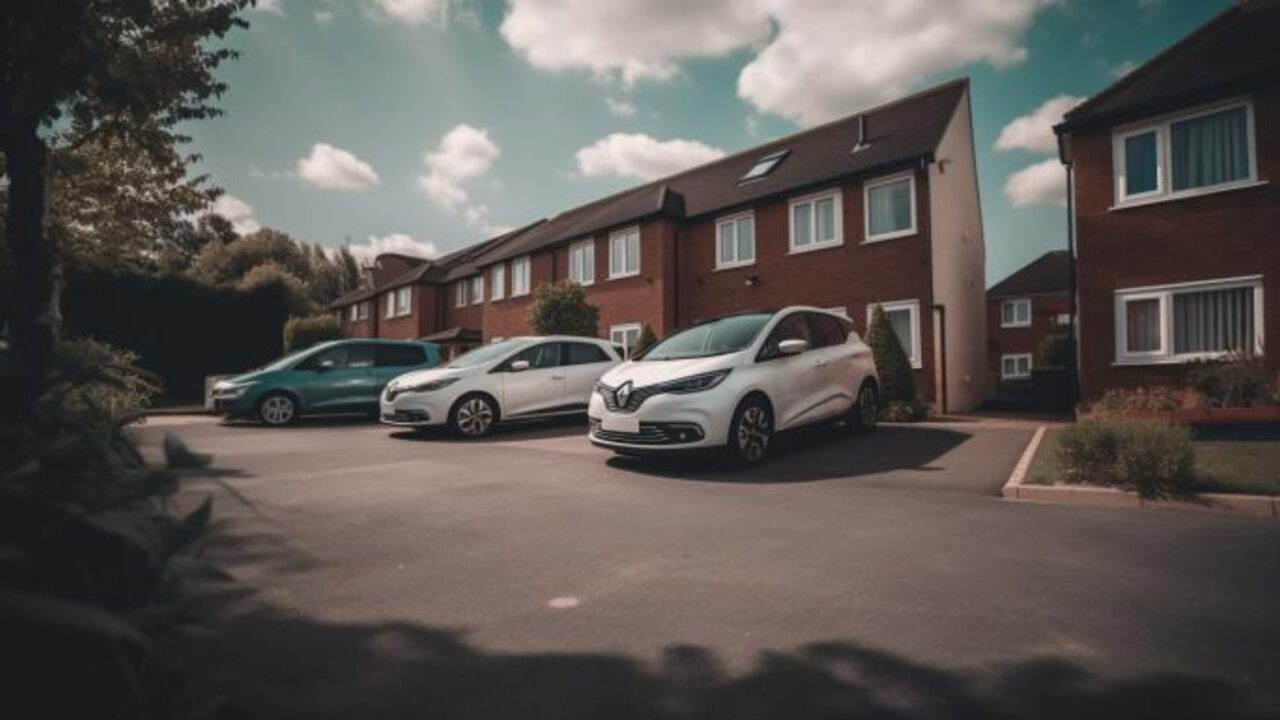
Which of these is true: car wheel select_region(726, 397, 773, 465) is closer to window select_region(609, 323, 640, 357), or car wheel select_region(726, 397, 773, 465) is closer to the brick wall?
the brick wall

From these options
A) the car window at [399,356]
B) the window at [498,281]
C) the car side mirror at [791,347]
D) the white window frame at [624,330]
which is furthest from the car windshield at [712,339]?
the window at [498,281]

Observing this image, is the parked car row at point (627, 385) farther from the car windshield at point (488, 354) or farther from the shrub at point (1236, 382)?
the shrub at point (1236, 382)

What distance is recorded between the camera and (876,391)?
9555mm

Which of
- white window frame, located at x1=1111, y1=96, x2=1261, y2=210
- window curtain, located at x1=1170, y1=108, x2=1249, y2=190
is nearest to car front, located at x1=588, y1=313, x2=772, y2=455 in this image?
white window frame, located at x1=1111, y1=96, x2=1261, y2=210

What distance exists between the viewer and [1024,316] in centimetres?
3697

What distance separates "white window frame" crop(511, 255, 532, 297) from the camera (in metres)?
25.1

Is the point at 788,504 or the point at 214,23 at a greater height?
the point at 214,23

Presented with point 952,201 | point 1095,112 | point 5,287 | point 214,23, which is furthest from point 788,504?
point 952,201

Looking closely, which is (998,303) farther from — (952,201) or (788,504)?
(788,504)

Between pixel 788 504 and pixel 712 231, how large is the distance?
1478cm

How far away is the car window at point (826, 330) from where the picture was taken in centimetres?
840

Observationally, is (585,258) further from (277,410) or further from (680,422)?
(680,422)

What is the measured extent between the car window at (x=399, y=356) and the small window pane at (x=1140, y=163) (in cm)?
1444

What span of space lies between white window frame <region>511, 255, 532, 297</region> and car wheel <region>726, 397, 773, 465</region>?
19.0 metres
